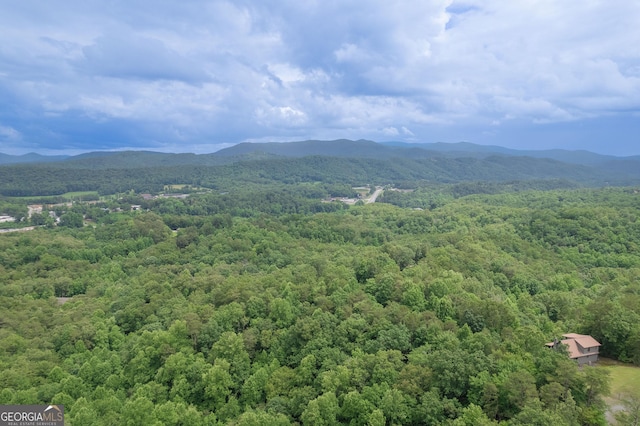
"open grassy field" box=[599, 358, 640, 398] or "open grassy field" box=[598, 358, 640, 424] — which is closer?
"open grassy field" box=[598, 358, 640, 424]

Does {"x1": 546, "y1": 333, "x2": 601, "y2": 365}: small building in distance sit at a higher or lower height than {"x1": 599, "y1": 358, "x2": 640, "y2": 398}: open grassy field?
higher

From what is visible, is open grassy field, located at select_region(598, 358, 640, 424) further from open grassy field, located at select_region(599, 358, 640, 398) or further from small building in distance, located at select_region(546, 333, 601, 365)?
small building in distance, located at select_region(546, 333, 601, 365)

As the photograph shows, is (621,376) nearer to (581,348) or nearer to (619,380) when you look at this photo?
(619,380)

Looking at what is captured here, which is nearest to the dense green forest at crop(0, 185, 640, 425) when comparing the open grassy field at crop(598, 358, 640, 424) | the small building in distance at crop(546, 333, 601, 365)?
the open grassy field at crop(598, 358, 640, 424)

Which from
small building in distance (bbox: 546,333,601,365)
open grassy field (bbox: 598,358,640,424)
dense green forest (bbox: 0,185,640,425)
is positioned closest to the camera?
open grassy field (bbox: 598,358,640,424)

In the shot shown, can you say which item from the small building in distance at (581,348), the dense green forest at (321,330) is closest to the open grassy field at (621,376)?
the small building in distance at (581,348)

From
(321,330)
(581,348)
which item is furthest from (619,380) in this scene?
(321,330)
